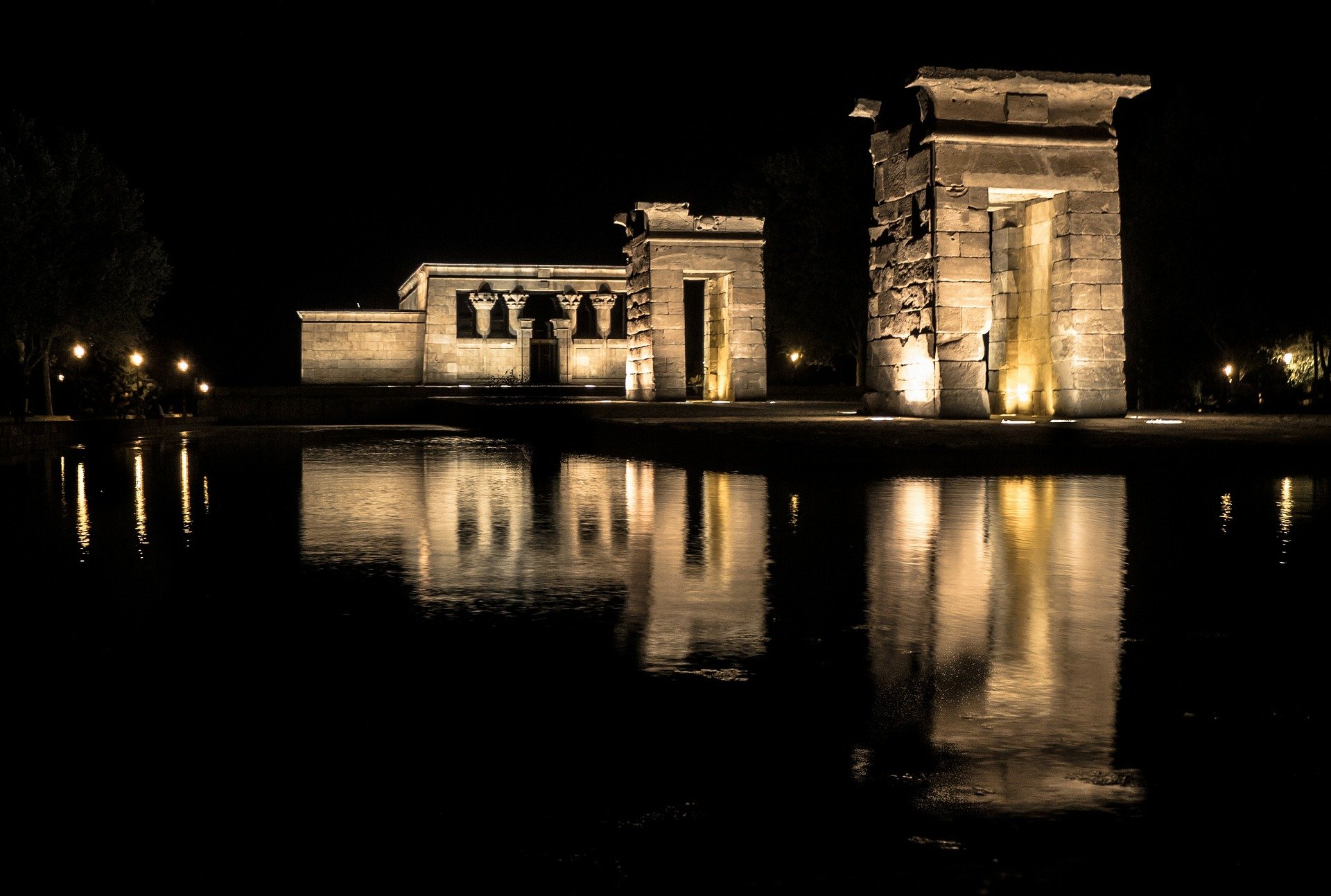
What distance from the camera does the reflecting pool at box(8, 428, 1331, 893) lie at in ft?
9.47

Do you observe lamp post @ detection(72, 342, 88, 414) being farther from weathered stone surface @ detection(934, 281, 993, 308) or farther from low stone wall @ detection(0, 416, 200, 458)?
weathered stone surface @ detection(934, 281, 993, 308)

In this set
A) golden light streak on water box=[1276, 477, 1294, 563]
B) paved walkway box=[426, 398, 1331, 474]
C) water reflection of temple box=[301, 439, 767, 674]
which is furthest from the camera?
paved walkway box=[426, 398, 1331, 474]

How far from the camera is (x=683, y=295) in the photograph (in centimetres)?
3136

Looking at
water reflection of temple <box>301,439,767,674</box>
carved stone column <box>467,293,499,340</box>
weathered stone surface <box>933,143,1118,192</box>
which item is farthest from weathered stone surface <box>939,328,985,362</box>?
carved stone column <box>467,293,499,340</box>

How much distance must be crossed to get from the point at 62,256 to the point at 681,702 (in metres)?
36.4

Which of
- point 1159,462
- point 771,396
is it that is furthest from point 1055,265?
point 771,396

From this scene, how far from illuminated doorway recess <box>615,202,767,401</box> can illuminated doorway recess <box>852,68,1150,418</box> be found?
11.9 meters

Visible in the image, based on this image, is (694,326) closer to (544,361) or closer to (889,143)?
(544,361)

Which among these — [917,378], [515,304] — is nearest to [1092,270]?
[917,378]

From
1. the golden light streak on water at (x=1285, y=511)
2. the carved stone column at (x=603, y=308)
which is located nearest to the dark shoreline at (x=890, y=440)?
the golden light streak on water at (x=1285, y=511)

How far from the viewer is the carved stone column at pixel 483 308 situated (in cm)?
5109

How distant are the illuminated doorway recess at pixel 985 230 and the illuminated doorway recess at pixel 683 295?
39.0ft

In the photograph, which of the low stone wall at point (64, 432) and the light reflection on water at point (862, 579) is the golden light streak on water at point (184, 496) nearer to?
the light reflection on water at point (862, 579)

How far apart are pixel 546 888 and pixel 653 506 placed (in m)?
7.02
